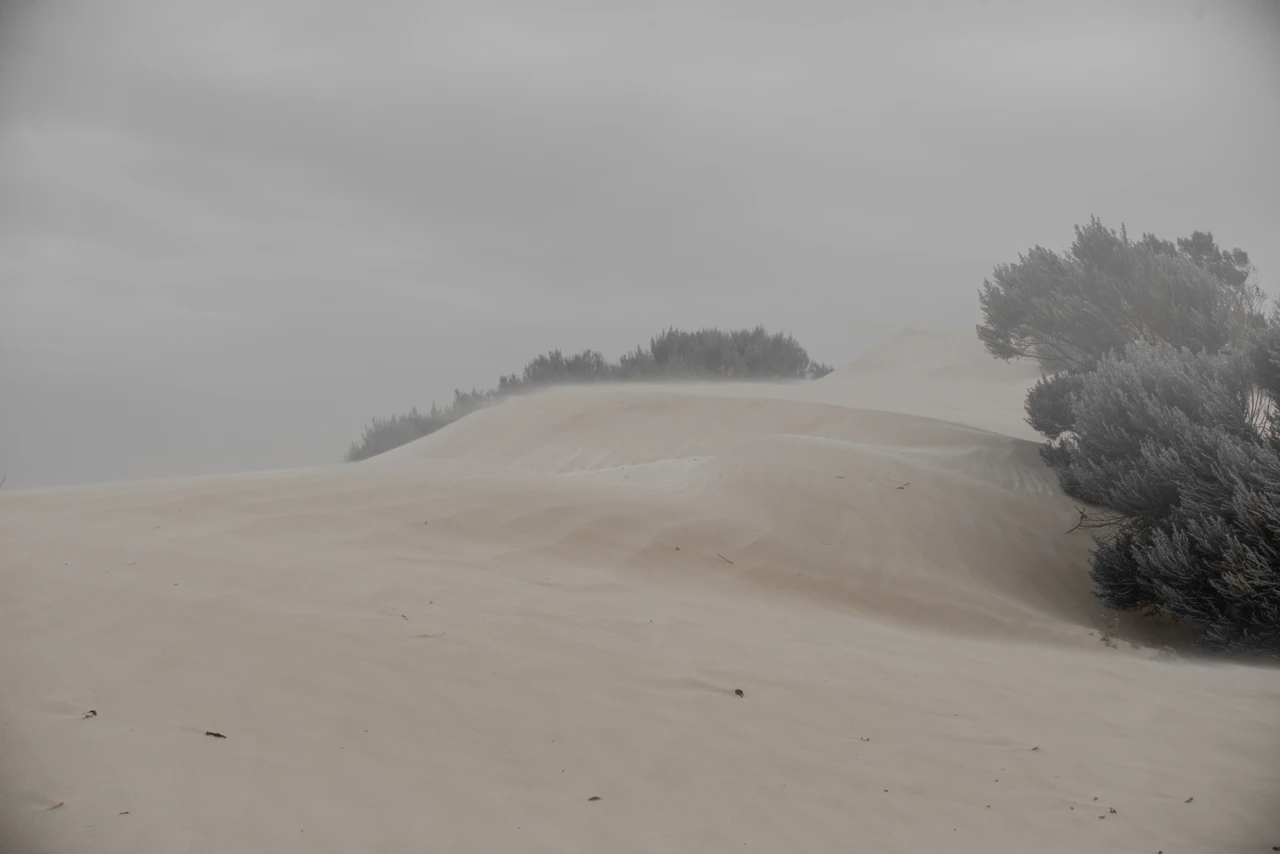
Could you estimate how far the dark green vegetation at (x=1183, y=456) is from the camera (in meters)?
5.88

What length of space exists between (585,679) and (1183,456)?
5.51 m

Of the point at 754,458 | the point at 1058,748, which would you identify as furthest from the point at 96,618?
Answer: the point at 754,458

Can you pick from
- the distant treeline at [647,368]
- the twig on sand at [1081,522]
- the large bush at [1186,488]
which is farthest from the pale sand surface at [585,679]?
the distant treeline at [647,368]

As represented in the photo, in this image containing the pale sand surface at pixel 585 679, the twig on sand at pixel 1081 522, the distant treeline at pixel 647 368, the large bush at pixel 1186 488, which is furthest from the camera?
the distant treeline at pixel 647 368

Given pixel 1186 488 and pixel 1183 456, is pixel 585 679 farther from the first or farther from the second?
pixel 1183 456

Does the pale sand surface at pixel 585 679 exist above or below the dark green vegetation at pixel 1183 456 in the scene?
below

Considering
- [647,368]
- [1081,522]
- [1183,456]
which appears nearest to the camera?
[1183,456]

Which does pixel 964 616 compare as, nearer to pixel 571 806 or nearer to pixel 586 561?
pixel 586 561

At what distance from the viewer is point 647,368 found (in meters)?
23.3

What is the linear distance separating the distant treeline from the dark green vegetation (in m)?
11.5

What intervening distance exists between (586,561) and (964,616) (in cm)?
277

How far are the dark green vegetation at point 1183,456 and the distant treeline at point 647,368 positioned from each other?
11.5 meters

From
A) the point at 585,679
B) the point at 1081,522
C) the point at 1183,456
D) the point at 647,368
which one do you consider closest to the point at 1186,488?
the point at 1183,456

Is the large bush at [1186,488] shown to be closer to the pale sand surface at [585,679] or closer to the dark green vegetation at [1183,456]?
the dark green vegetation at [1183,456]
